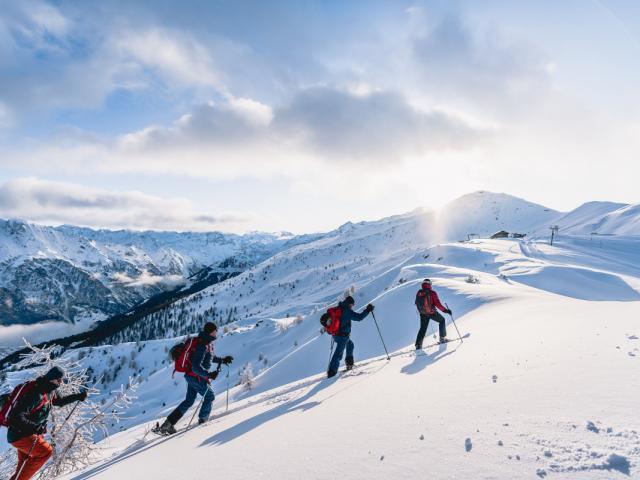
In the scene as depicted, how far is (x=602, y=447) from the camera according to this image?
3641 mm

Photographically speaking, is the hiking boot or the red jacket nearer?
the hiking boot

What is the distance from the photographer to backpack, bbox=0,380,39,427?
6457mm

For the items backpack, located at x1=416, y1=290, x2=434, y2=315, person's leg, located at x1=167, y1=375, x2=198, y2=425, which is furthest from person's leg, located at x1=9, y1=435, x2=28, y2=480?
backpack, located at x1=416, y1=290, x2=434, y2=315

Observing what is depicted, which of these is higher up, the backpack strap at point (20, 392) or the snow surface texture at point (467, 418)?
the backpack strap at point (20, 392)

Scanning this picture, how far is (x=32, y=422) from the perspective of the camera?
21.6ft

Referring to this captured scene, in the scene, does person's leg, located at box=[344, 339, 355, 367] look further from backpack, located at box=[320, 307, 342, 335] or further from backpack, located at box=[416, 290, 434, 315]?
backpack, located at box=[416, 290, 434, 315]

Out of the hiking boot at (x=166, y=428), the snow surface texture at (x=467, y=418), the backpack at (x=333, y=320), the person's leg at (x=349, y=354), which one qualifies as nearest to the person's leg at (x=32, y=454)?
the snow surface texture at (x=467, y=418)

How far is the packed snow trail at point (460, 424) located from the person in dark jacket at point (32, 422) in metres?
1.22

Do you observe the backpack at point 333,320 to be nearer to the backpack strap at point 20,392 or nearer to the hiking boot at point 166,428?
the hiking boot at point 166,428

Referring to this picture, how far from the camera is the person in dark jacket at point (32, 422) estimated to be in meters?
6.49

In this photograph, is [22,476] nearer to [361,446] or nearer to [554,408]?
[361,446]

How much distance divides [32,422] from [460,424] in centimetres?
720

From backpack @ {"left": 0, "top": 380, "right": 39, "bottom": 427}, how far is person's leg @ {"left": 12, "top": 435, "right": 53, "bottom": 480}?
54cm

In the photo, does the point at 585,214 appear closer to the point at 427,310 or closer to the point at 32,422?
the point at 427,310
